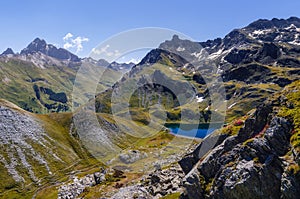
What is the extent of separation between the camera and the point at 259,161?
41344mm

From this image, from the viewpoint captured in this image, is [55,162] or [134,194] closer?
[134,194]

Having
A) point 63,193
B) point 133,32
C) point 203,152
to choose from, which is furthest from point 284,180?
point 63,193

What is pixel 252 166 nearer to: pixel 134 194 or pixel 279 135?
pixel 279 135

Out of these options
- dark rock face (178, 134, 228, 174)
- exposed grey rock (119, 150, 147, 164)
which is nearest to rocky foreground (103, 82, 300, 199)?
dark rock face (178, 134, 228, 174)

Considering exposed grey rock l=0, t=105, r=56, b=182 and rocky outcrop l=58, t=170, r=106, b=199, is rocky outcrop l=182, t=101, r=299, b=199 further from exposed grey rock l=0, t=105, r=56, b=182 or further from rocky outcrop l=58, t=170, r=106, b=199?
exposed grey rock l=0, t=105, r=56, b=182

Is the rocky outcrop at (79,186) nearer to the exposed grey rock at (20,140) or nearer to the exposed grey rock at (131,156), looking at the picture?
the exposed grey rock at (131,156)

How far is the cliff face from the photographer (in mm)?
38794

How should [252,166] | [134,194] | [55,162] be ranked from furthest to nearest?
[55,162], [134,194], [252,166]

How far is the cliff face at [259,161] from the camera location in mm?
38794

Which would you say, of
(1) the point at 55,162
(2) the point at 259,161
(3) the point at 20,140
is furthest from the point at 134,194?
(3) the point at 20,140

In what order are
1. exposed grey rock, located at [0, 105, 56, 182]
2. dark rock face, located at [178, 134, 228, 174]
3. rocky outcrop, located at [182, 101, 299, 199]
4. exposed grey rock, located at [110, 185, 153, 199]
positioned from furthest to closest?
exposed grey rock, located at [0, 105, 56, 182], exposed grey rock, located at [110, 185, 153, 199], dark rock face, located at [178, 134, 228, 174], rocky outcrop, located at [182, 101, 299, 199]

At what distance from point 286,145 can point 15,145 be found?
5094 inches

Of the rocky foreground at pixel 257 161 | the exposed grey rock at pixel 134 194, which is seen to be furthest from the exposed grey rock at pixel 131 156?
the rocky foreground at pixel 257 161

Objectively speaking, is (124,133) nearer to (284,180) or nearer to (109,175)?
(109,175)
